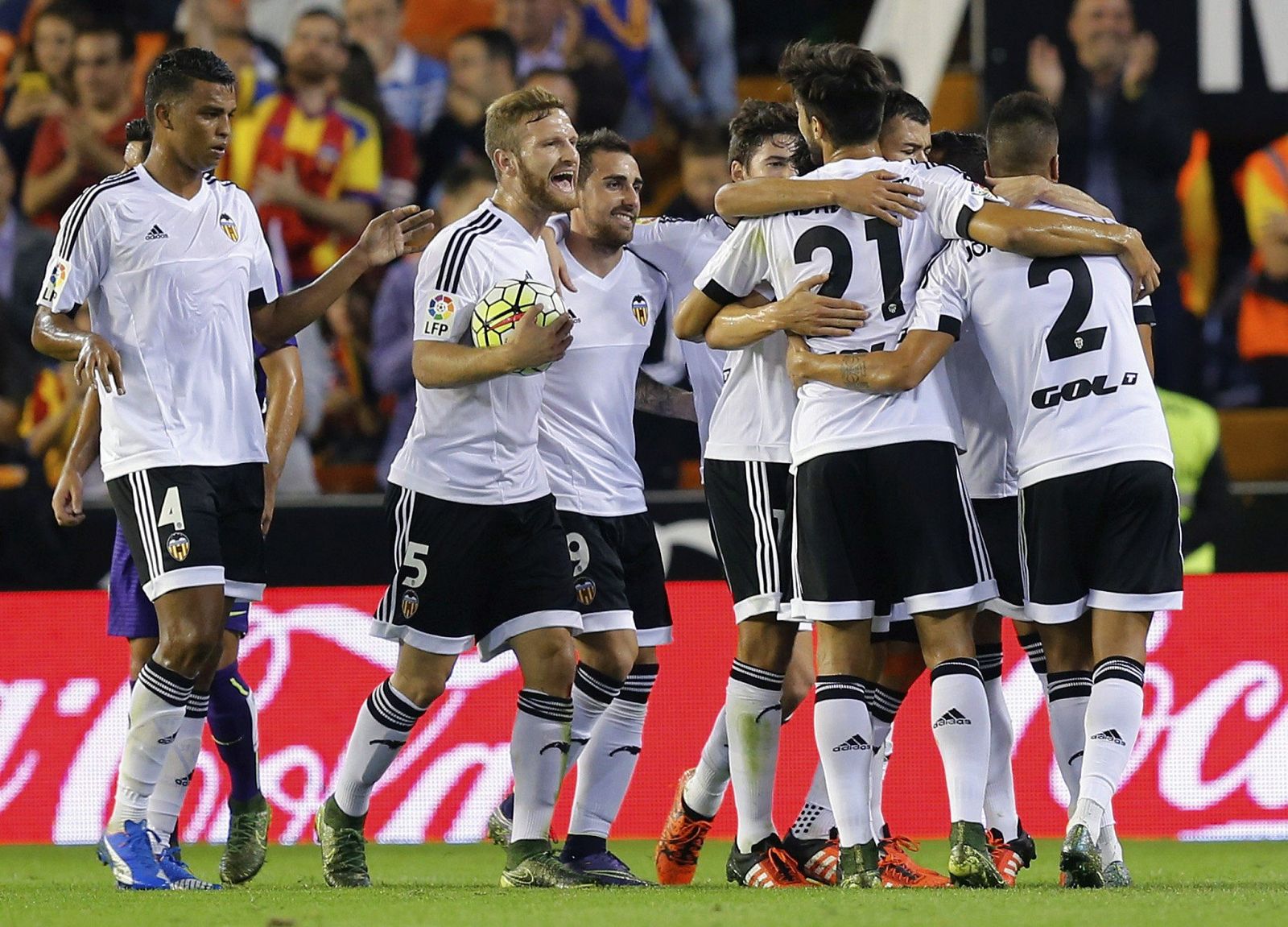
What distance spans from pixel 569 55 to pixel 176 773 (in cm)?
682

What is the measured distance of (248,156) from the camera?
11.2 metres

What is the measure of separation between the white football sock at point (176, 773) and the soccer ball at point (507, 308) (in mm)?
1419

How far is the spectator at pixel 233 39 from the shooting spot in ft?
37.2

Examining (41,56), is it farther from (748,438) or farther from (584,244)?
(748,438)

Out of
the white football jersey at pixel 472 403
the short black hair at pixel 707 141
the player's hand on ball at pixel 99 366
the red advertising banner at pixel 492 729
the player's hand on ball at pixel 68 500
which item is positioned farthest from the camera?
the short black hair at pixel 707 141

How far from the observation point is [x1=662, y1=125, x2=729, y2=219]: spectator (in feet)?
34.2

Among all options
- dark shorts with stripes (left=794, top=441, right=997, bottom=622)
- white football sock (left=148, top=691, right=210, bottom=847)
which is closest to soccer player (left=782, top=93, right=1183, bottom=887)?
dark shorts with stripes (left=794, top=441, right=997, bottom=622)

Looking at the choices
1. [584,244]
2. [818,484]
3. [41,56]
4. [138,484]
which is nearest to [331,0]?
[41,56]

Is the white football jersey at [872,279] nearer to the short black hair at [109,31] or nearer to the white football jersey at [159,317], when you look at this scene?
the white football jersey at [159,317]

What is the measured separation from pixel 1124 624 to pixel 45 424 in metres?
7.29

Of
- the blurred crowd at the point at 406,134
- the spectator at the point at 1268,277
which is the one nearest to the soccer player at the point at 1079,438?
the blurred crowd at the point at 406,134

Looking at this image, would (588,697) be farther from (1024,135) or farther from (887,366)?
(1024,135)

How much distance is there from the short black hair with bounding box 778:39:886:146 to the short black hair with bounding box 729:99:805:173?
94 cm

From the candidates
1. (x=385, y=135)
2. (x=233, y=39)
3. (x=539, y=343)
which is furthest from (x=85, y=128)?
(x=539, y=343)
